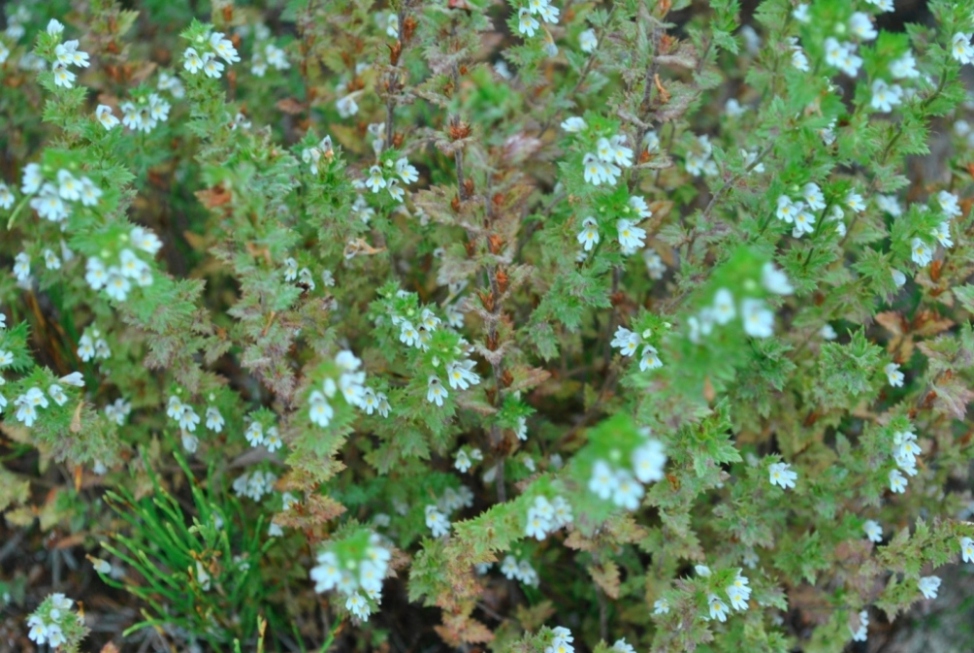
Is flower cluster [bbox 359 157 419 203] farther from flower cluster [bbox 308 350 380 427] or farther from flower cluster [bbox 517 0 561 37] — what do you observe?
flower cluster [bbox 308 350 380 427]

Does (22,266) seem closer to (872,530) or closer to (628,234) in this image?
(628,234)

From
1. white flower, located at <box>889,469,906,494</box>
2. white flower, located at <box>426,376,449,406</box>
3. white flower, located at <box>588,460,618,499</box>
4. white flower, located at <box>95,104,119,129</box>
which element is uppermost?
white flower, located at <box>95,104,119,129</box>

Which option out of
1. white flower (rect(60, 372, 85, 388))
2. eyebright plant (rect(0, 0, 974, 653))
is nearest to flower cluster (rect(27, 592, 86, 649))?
eyebright plant (rect(0, 0, 974, 653))

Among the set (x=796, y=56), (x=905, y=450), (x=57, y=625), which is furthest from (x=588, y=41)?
(x=57, y=625)

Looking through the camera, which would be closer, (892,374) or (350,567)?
(350,567)

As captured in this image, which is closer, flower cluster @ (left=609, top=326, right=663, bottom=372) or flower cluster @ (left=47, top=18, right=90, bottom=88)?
flower cluster @ (left=609, top=326, right=663, bottom=372)

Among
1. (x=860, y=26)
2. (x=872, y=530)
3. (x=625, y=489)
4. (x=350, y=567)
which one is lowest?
(x=872, y=530)

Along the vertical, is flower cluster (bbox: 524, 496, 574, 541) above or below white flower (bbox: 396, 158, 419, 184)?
below

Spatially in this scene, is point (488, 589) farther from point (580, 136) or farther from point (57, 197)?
point (57, 197)
